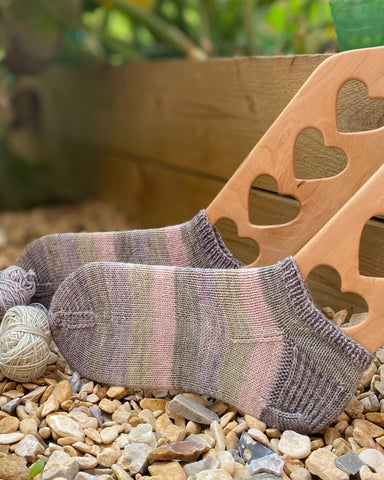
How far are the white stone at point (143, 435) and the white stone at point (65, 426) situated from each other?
0.22ft

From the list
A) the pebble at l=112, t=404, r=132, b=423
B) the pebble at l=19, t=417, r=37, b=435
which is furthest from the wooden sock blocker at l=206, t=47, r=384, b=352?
the pebble at l=19, t=417, r=37, b=435

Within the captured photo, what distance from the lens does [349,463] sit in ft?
2.41

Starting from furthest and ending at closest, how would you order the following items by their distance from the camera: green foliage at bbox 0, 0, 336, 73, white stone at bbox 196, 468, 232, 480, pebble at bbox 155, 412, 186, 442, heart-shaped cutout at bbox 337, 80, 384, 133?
green foliage at bbox 0, 0, 336, 73, heart-shaped cutout at bbox 337, 80, 384, 133, pebble at bbox 155, 412, 186, 442, white stone at bbox 196, 468, 232, 480

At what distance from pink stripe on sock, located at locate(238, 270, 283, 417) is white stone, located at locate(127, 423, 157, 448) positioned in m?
0.13

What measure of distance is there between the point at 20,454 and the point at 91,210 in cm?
173

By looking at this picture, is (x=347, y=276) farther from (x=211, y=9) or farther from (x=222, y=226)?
(x=211, y=9)

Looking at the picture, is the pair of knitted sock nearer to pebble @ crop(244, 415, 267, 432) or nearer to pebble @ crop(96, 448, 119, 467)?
pebble @ crop(244, 415, 267, 432)

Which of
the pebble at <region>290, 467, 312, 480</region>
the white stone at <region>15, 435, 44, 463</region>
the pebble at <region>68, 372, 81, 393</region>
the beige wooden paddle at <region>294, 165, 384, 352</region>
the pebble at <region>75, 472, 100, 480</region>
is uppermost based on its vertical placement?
the beige wooden paddle at <region>294, 165, 384, 352</region>

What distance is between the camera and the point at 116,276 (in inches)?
36.5

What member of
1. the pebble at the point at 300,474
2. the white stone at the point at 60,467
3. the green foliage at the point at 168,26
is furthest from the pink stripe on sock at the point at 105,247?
the green foliage at the point at 168,26

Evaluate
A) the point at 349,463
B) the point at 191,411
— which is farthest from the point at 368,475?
the point at 191,411

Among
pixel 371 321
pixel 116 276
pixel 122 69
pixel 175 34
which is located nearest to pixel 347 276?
pixel 371 321

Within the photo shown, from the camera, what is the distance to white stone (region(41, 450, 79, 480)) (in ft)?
2.32

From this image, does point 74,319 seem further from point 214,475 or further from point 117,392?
point 214,475
